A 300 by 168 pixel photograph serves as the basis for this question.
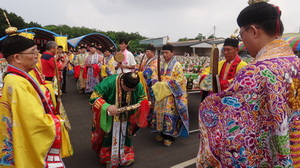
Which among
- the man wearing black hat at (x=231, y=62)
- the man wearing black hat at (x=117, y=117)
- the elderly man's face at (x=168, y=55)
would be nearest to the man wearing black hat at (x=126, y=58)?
the elderly man's face at (x=168, y=55)

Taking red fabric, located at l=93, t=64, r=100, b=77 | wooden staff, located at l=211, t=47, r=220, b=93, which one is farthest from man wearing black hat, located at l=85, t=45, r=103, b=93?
wooden staff, located at l=211, t=47, r=220, b=93

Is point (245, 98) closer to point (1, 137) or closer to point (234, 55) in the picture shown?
point (1, 137)

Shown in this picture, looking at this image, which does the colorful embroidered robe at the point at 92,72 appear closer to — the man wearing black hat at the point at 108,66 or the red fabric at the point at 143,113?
the man wearing black hat at the point at 108,66

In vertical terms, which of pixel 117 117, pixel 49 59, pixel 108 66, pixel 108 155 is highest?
pixel 49 59

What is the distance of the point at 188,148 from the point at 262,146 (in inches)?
107

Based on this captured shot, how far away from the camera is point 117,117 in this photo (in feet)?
9.07

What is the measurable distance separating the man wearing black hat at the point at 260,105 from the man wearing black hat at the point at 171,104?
2.45 metres

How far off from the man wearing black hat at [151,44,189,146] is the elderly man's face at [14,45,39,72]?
2.21m

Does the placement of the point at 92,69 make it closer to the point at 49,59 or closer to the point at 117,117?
the point at 49,59

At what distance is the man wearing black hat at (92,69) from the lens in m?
7.88

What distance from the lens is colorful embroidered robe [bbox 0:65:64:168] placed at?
1.45m

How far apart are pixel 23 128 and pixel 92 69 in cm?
673

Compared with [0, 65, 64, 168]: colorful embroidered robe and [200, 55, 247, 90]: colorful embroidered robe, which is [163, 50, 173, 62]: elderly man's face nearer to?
[200, 55, 247, 90]: colorful embroidered robe

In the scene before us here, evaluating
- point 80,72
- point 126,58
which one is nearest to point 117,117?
point 126,58
